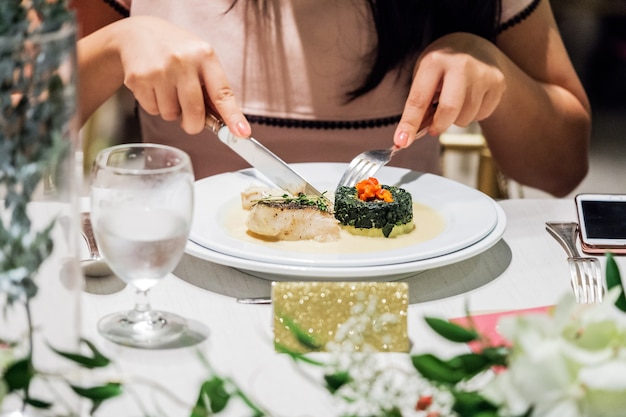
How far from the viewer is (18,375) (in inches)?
23.0

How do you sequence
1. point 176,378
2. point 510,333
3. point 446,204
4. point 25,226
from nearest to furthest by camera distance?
point 510,333
point 25,226
point 176,378
point 446,204

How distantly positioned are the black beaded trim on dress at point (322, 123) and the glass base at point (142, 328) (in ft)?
2.59

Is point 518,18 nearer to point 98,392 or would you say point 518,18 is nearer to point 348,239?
point 348,239

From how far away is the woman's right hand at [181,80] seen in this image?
1296 millimetres

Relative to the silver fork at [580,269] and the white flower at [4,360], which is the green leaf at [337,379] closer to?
the white flower at [4,360]

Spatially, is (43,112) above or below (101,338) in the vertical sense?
above

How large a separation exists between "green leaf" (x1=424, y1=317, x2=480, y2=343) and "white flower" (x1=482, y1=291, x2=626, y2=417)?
0.18 ft

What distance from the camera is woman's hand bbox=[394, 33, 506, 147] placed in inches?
53.4

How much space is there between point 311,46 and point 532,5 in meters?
0.46

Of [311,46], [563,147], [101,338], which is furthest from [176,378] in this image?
[563,147]

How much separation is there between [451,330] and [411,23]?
1198 mm

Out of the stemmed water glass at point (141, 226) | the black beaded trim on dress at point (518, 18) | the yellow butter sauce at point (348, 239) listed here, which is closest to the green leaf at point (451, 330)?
the stemmed water glass at point (141, 226)

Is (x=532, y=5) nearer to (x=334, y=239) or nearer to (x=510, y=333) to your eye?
(x=334, y=239)

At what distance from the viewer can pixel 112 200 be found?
91cm
